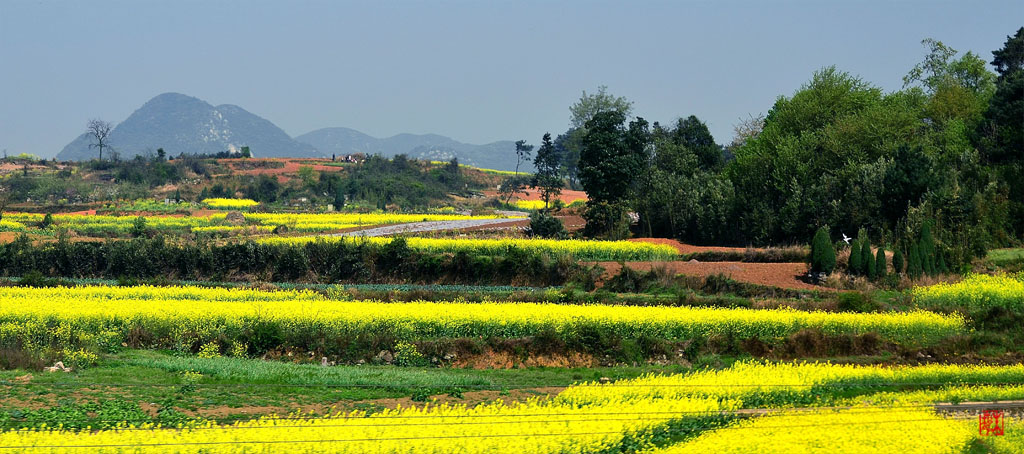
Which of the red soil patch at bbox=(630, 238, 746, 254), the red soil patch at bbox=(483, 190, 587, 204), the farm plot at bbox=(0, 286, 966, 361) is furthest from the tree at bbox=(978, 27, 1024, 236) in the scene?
the red soil patch at bbox=(483, 190, 587, 204)

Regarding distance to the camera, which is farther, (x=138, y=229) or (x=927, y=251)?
(x=138, y=229)

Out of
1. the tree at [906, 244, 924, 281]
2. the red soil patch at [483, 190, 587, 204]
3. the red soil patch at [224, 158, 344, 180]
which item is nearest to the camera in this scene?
the tree at [906, 244, 924, 281]

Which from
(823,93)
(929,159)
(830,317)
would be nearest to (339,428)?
(830,317)

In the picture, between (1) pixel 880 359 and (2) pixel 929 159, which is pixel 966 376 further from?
(2) pixel 929 159

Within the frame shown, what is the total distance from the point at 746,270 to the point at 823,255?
2.72m

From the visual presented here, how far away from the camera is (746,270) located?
3134 cm

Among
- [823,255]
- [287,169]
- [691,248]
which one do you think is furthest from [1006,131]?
[287,169]

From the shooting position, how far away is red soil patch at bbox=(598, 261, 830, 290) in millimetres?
29906

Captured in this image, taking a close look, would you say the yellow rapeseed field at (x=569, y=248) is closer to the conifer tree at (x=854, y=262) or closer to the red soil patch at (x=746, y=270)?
the red soil patch at (x=746, y=270)

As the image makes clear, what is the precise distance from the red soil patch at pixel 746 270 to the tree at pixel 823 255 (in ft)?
2.60

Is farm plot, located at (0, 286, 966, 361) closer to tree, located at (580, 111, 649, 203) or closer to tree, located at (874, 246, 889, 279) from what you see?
tree, located at (874, 246, 889, 279)

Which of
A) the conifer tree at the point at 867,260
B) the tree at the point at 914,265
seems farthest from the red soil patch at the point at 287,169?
the tree at the point at 914,265

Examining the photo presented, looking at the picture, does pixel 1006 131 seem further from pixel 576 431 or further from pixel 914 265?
pixel 576 431

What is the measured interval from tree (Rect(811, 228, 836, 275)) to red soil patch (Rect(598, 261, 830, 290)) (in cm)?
79
